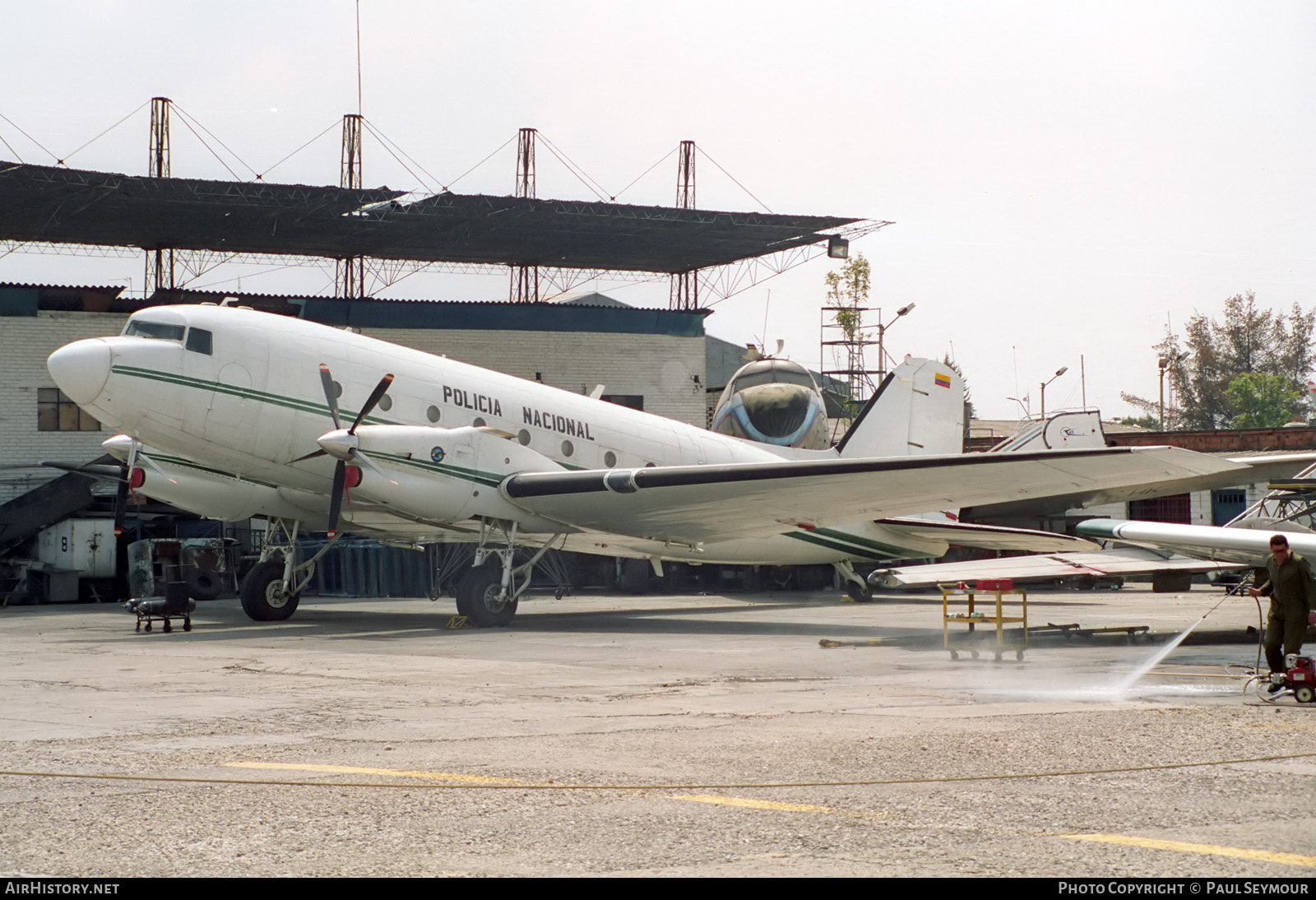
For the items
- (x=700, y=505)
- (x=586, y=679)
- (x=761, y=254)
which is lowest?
(x=586, y=679)

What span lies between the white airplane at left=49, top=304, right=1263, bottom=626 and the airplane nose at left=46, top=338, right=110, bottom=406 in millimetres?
29

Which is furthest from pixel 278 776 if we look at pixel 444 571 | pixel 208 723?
pixel 444 571

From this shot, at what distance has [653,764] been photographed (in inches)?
320

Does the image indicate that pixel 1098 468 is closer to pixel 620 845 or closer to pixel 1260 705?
pixel 1260 705

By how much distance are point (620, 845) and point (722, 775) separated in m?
1.94

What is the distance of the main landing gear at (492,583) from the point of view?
21.2m

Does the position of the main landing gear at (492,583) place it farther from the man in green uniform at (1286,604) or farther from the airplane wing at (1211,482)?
the man in green uniform at (1286,604)

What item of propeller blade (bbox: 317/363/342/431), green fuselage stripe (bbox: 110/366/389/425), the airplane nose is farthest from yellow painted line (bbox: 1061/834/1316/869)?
the airplane nose

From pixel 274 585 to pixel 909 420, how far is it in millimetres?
14249

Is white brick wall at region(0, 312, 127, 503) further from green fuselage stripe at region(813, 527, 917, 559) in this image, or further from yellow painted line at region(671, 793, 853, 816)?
yellow painted line at region(671, 793, 853, 816)

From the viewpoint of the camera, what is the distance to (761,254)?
51406mm

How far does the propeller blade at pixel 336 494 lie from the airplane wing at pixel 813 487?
289 cm

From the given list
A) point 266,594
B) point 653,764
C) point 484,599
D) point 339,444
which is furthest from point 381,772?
point 266,594

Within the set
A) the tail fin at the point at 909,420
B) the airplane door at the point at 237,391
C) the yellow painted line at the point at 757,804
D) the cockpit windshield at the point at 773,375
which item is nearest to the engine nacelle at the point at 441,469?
the airplane door at the point at 237,391
